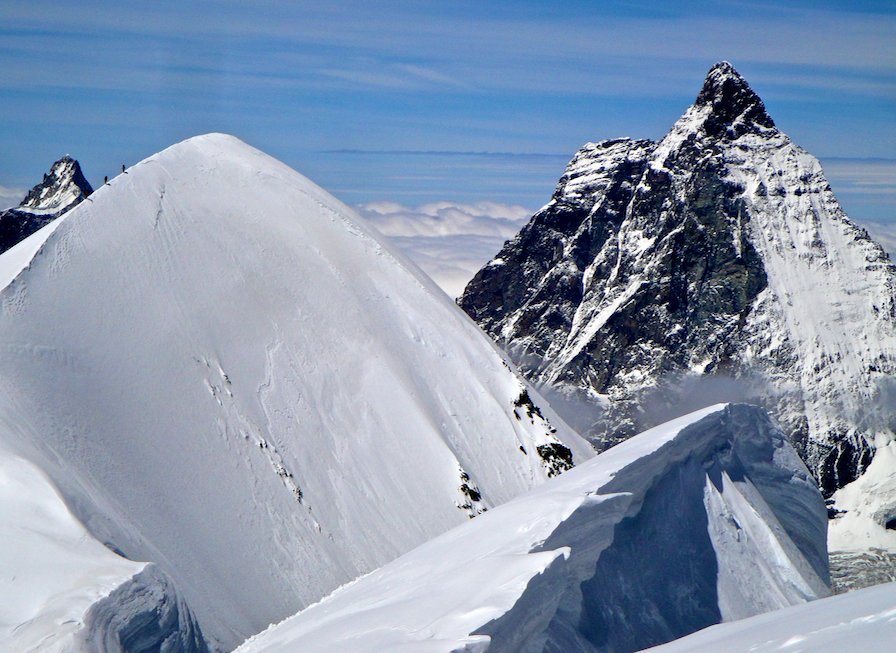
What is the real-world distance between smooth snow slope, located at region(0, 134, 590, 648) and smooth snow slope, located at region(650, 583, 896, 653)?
2031cm

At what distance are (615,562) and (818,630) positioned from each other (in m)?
10.8

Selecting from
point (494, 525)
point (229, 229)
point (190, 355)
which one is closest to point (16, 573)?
point (494, 525)

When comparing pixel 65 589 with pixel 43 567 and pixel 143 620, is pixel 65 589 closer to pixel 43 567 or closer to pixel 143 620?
pixel 43 567

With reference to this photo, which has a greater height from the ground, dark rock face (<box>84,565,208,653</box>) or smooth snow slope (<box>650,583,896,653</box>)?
dark rock face (<box>84,565,208,653</box>)

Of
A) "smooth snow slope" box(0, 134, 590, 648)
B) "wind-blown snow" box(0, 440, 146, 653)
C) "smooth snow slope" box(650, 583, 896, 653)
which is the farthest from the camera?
"smooth snow slope" box(0, 134, 590, 648)

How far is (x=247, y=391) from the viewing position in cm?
5141

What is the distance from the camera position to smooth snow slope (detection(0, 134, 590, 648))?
39.5m

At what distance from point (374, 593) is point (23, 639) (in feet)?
24.3

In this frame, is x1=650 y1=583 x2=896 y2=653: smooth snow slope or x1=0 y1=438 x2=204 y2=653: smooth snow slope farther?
x1=0 y1=438 x2=204 y2=653: smooth snow slope

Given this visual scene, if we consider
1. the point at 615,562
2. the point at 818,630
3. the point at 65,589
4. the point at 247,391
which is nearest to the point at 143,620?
the point at 65,589

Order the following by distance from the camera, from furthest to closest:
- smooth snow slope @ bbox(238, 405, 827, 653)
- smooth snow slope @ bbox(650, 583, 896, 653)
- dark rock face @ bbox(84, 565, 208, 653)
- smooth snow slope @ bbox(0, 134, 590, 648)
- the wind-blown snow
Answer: smooth snow slope @ bbox(0, 134, 590, 648) → dark rock face @ bbox(84, 565, 208, 653) → the wind-blown snow → smooth snow slope @ bbox(238, 405, 827, 653) → smooth snow slope @ bbox(650, 583, 896, 653)

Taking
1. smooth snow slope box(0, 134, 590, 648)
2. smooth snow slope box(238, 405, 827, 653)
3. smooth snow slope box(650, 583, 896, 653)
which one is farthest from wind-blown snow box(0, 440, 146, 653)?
smooth snow slope box(650, 583, 896, 653)

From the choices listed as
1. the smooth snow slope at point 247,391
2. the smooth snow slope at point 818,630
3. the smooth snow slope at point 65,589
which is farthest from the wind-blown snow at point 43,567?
the smooth snow slope at point 818,630

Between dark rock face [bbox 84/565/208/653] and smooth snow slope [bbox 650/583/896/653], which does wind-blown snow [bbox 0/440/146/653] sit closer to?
dark rock face [bbox 84/565/208/653]
